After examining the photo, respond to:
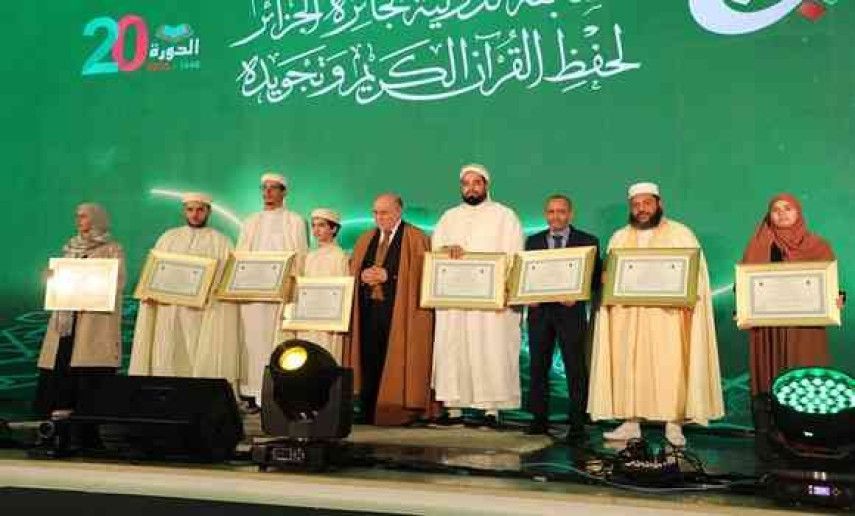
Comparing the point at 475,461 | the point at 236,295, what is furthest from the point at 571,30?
the point at 475,461

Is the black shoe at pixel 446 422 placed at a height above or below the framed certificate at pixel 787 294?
below

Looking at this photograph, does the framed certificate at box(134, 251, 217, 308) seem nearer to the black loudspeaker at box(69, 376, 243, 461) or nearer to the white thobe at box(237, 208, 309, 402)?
the white thobe at box(237, 208, 309, 402)

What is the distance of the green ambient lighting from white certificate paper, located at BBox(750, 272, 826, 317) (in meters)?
1.44

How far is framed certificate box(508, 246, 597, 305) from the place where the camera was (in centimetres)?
450

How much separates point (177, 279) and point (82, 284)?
559 mm

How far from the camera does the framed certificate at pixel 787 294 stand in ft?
12.8

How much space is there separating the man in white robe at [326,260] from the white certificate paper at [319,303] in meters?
0.30

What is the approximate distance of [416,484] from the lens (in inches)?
116

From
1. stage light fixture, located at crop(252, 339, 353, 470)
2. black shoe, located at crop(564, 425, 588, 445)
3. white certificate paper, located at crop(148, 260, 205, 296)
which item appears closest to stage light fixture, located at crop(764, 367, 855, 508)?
stage light fixture, located at crop(252, 339, 353, 470)

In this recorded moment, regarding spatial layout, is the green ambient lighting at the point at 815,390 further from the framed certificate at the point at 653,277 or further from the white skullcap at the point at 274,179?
the white skullcap at the point at 274,179

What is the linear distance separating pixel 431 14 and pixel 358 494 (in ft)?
13.7

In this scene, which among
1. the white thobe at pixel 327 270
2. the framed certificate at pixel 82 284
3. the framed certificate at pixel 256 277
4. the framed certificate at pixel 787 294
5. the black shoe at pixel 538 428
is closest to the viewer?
the framed certificate at pixel 787 294

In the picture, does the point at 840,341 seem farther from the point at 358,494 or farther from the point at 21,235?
the point at 21,235

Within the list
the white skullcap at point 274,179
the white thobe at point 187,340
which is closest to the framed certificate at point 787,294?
the white skullcap at point 274,179
